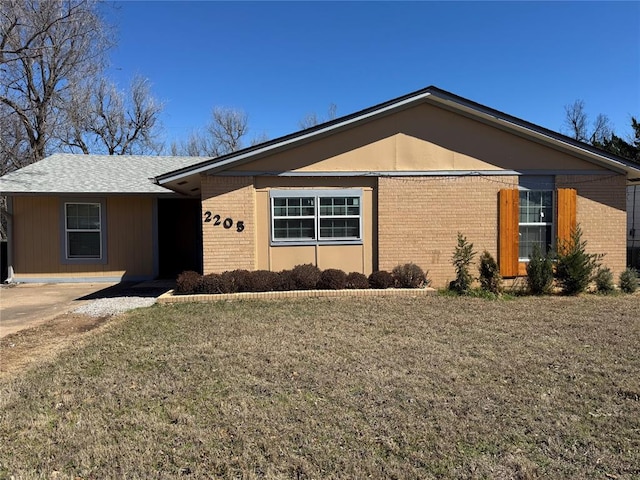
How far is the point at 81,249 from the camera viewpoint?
522 inches

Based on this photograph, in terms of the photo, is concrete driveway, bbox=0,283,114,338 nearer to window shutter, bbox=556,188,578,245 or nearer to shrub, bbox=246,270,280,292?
shrub, bbox=246,270,280,292

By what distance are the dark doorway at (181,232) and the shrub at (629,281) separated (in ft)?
43.0

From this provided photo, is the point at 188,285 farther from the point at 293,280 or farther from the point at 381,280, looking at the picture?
the point at 381,280

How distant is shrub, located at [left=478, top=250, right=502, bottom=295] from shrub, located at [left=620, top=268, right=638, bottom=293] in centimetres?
317

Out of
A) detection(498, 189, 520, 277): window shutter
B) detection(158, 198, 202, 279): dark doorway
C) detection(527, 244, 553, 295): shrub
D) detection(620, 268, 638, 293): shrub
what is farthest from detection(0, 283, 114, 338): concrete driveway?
detection(620, 268, 638, 293): shrub

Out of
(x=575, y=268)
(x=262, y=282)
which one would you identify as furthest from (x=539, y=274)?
(x=262, y=282)

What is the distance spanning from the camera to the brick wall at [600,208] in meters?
10.6

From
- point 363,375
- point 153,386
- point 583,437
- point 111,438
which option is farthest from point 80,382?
point 583,437

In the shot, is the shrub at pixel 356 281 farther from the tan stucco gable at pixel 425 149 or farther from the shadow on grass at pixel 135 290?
the shadow on grass at pixel 135 290

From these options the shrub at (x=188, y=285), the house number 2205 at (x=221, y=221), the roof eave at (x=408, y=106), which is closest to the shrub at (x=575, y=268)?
the roof eave at (x=408, y=106)

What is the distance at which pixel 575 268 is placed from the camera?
31.4 feet

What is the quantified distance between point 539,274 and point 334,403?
7469mm

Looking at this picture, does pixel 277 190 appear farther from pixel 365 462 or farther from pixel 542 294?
pixel 365 462

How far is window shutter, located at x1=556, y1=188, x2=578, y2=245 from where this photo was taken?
412 inches
